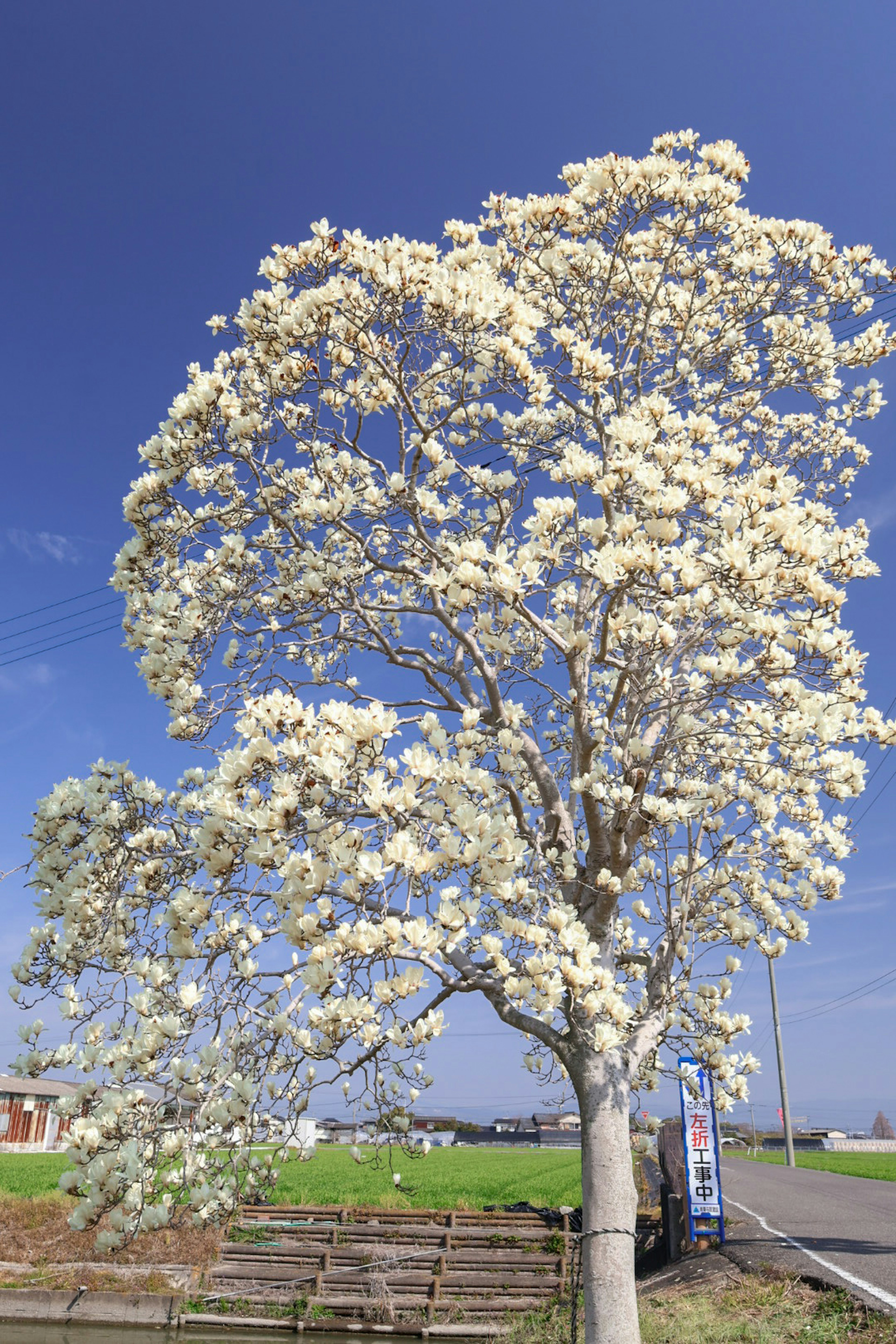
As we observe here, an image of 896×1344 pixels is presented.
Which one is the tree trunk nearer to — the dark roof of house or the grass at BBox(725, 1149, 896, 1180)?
the grass at BBox(725, 1149, 896, 1180)

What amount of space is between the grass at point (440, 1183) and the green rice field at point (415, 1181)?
0.05 m

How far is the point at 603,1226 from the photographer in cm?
492

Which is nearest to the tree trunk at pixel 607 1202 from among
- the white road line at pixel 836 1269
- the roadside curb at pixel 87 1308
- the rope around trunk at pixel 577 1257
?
the rope around trunk at pixel 577 1257

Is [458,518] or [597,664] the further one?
→ [458,518]

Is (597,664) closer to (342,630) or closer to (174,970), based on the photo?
(342,630)

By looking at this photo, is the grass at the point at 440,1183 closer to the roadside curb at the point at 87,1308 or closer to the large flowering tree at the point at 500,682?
the roadside curb at the point at 87,1308

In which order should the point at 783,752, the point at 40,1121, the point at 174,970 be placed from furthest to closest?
the point at 40,1121, the point at 783,752, the point at 174,970

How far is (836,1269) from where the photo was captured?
887 cm

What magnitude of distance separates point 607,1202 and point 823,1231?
9807 mm

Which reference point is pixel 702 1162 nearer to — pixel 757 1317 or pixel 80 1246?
pixel 757 1317

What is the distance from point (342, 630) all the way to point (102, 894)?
8.26 ft

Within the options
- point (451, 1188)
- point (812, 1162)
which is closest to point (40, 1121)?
point (451, 1188)

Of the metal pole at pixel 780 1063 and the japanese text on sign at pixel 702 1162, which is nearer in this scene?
the japanese text on sign at pixel 702 1162

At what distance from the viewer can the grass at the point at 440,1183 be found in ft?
68.1
